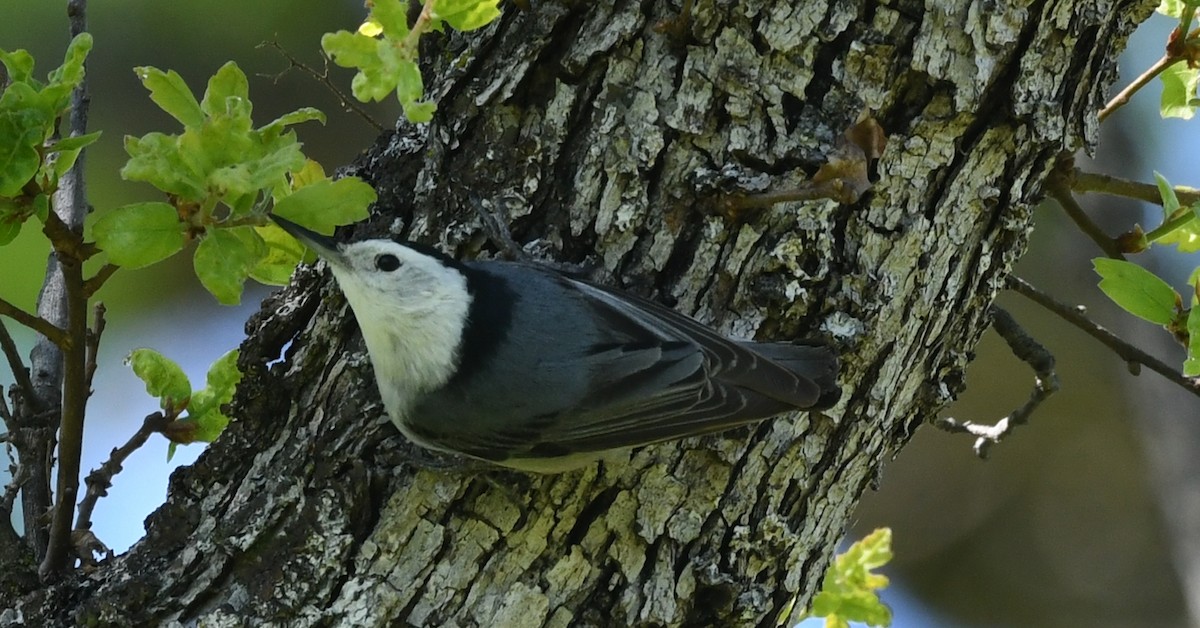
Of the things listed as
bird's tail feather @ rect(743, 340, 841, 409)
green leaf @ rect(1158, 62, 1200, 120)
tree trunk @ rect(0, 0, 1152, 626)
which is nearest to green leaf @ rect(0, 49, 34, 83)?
tree trunk @ rect(0, 0, 1152, 626)

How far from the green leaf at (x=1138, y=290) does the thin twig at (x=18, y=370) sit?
3.90 feet

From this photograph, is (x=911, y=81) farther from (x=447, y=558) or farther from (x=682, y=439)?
(x=447, y=558)

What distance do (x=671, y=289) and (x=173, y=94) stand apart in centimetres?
60

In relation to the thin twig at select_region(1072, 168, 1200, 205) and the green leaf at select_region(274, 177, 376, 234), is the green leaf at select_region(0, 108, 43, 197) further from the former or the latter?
the thin twig at select_region(1072, 168, 1200, 205)

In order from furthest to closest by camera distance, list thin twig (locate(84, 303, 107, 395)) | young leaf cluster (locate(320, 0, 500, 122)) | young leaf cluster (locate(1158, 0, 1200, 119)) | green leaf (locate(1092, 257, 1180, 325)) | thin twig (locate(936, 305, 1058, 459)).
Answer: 1. thin twig (locate(936, 305, 1058, 459))
2. young leaf cluster (locate(1158, 0, 1200, 119))
3. green leaf (locate(1092, 257, 1180, 325))
4. thin twig (locate(84, 303, 107, 395))
5. young leaf cluster (locate(320, 0, 500, 122))

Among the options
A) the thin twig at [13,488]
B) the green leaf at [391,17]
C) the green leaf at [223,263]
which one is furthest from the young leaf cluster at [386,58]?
the thin twig at [13,488]

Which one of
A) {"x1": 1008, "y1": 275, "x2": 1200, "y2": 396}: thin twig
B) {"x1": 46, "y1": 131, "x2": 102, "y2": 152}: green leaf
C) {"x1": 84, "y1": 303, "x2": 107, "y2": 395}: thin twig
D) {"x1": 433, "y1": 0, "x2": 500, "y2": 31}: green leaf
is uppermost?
{"x1": 433, "y1": 0, "x2": 500, "y2": 31}: green leaf

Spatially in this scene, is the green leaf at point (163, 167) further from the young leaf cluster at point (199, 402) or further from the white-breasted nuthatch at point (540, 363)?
the young leaf cluster at point (199, 402)

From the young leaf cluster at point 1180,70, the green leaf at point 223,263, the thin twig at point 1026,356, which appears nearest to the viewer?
the green leaf at point 223,263

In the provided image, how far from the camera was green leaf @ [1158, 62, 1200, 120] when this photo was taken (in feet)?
4.84

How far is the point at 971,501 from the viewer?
131 inches

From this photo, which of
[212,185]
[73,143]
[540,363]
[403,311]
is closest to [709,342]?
[540,363]

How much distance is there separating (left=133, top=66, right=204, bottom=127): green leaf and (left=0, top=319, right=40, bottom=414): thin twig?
1.23ft

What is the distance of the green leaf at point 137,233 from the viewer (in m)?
1.00
